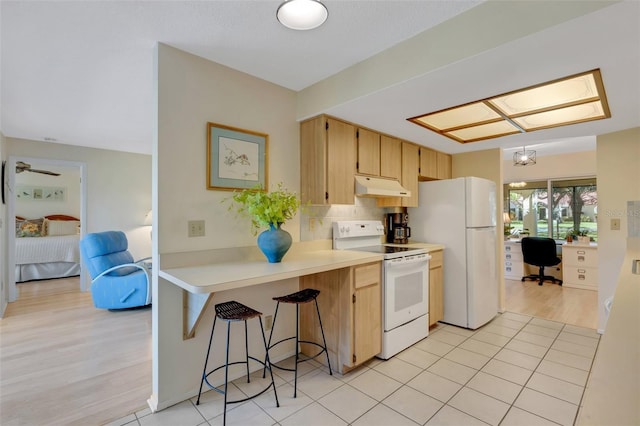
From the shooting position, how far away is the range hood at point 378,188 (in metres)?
3.00

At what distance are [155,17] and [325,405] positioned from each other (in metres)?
2.61

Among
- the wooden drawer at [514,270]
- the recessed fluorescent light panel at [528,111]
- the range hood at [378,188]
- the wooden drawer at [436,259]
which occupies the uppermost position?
the recessed fluorescent light panel at [528,111]

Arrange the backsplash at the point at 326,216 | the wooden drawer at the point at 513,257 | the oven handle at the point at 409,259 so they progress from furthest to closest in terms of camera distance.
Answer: the wooden drawer at the point at 513,257 → the backsplash at the point at 326,216 → the oven handle at the point at 409,259

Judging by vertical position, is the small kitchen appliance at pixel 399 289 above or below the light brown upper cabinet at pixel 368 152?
below

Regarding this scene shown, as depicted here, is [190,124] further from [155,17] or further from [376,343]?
[376,343]

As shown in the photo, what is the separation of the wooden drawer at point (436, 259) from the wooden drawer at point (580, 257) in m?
3.30

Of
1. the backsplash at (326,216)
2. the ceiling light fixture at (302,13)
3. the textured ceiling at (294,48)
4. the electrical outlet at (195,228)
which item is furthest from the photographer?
the backsplash at (326,216)

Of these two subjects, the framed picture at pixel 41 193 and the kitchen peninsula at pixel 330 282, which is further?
the framed picture at pixel 41 193

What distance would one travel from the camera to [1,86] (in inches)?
108

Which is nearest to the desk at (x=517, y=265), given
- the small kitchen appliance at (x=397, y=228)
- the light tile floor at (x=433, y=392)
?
the light tile floor at (x=433, y=392)

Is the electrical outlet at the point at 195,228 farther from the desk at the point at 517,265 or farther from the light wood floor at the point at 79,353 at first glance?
the desk at the point at 517,265

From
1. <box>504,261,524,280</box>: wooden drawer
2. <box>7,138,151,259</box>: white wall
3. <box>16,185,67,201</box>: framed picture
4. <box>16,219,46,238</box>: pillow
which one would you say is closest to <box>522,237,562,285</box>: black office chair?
<box>504,261,524,280</box>: wooden drawer

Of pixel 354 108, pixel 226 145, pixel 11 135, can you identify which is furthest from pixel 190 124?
pixel 11 135

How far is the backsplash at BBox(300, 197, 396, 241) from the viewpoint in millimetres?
2926
